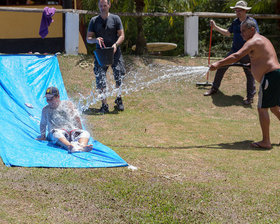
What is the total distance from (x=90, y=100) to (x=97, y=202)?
4936mm

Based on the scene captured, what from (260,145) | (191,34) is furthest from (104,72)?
(191,34)

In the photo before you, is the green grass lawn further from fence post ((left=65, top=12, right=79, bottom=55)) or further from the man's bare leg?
fence post ((left=65, top=12, right=79, bottom=55))

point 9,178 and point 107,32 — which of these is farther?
point 107,32

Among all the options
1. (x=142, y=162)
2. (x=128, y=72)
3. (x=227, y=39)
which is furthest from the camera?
(x=227, y=39)

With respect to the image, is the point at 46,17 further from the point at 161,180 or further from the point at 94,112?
the point at 161,180

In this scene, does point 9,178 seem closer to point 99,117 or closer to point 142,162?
point 142,162

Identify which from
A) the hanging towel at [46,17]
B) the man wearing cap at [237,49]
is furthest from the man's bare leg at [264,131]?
the hanging towel at [46,17]

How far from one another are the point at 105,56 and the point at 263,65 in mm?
2886

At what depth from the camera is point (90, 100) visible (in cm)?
862

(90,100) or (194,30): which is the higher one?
(194,30)

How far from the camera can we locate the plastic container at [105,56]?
292 inches

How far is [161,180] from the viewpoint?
14.5ft

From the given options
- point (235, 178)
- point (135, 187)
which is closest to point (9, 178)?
point (135, 187)

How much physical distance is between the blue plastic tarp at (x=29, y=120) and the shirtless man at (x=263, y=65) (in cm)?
235
